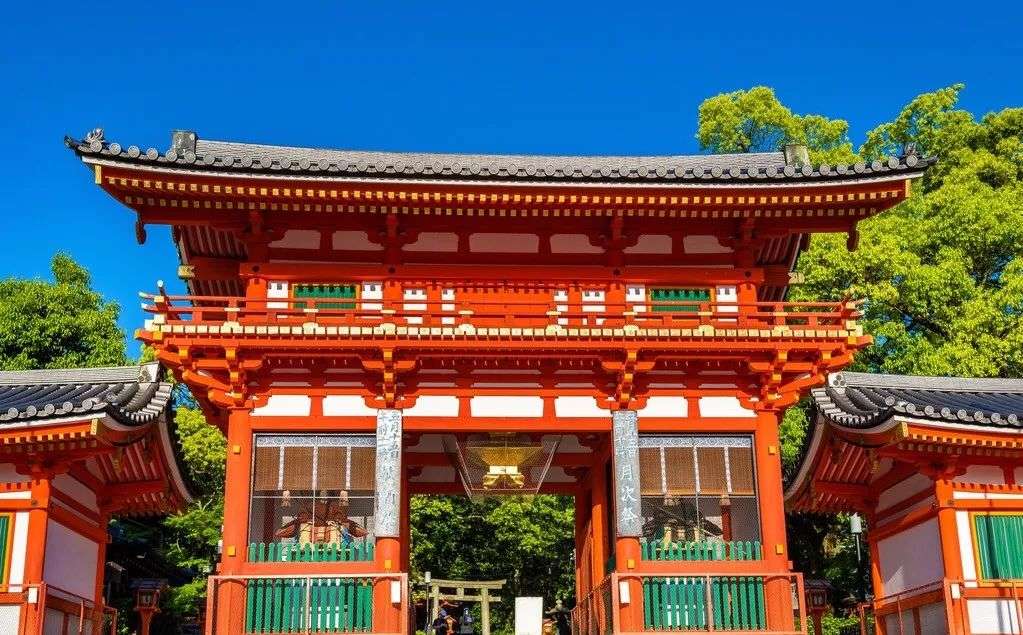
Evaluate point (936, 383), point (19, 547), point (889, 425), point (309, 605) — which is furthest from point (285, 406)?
point (936, 383)

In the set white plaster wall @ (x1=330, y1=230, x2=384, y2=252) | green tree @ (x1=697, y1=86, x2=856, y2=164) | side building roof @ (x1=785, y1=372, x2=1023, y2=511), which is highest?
green tree @ (x1=697, y1=86, x2=856, y2=164)

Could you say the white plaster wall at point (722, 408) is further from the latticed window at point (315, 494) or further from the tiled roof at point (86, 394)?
the tiled roof at point (86, 394)

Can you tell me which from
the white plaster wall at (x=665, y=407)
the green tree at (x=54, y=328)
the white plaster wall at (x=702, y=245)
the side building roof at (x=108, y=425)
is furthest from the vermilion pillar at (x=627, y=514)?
the green tree at (x=54, y=328)

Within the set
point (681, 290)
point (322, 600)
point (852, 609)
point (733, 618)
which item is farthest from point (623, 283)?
point (852, 609)

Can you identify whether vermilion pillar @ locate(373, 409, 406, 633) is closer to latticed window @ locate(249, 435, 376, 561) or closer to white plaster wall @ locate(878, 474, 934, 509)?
latticed window @ locate(249, 435, 376, 561)

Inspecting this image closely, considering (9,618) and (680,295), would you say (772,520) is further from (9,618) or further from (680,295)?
(9,618)

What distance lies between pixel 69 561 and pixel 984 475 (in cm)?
1354

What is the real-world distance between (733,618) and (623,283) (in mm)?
5330

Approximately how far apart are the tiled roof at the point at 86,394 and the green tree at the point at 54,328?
16.1 metres

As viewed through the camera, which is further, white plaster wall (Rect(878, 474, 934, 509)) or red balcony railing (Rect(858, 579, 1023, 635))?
white plaster wall (Rect(878, 474, 934, 509))

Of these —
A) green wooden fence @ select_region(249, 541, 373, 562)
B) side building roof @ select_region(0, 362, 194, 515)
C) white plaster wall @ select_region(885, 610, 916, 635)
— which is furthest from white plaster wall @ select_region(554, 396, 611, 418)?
side building roof @ select_region(0, 362, 194, 515)

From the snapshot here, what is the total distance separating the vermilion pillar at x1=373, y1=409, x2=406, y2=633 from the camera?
530 inches

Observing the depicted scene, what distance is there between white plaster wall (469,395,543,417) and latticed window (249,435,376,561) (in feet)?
5.31

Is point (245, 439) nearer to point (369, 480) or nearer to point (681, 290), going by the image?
point (369, 480)
